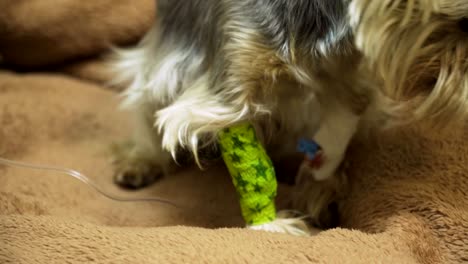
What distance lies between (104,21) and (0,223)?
933 millimetres

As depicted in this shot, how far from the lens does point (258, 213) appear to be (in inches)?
44.3

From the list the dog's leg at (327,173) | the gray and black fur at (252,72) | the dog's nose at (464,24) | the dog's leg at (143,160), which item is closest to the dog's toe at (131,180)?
the dog's leg at (143,160)

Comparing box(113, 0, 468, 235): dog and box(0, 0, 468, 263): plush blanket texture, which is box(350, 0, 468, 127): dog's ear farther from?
box(0, 0, 468, 263): plush blanket texture

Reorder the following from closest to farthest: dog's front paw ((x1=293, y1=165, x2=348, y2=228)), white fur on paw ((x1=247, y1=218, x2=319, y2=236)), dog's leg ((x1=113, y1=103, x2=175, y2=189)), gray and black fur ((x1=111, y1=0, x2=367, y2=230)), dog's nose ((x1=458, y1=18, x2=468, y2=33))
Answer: dog's nose ((x1=458, y1=18, x2=468, y2=33))
gray and black fur ((x1=111, y1=0, x2=367, y2=230))
white fur on paw ((x1=247, y1=218, x2=319, y2=236))
dog's front paw ((x1=293, y1=165, x2=348, y2=228))
dog's leg ((x1=113, y1=103, x2=175, y2=189))

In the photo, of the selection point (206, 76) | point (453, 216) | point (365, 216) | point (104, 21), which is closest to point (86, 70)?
point (104, 21)

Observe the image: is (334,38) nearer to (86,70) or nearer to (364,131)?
(364,131)

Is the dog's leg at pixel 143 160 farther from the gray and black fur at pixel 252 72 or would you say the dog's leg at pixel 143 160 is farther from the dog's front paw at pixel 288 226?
the dog's front paw at pixel 288 226

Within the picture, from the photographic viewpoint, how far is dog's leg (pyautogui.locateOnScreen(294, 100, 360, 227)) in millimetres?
1201

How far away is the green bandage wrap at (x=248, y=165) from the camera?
3.57 ft

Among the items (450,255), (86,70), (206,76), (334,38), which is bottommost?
(86,70)

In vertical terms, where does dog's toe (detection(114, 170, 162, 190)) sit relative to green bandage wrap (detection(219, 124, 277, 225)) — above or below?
below

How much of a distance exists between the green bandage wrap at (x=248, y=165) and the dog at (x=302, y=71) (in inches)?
1.1

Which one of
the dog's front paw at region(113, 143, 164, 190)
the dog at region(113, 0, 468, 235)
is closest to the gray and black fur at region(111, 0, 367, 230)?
the dog at region(113, 0, 468, 235)

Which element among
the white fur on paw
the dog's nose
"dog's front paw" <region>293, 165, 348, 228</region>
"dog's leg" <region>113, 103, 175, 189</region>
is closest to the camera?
the dog's nose
